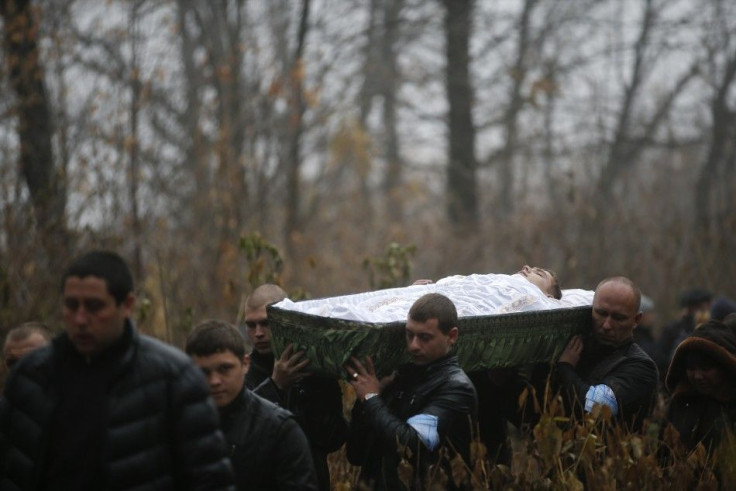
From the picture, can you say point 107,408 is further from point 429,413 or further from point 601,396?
point 601,396

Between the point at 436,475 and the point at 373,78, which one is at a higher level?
the point at 373,78

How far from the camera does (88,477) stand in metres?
3.73

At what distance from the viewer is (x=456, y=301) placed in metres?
5.72

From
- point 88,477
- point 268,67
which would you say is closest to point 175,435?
point 88,477

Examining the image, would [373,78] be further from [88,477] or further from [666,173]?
[88,477]

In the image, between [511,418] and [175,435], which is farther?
[511,418]

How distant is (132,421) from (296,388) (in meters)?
1.88

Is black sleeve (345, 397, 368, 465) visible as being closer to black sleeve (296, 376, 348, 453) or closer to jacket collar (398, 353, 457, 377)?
black sleeve (296, 376, 348, 453)

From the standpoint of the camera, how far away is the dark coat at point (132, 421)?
3.73 metres

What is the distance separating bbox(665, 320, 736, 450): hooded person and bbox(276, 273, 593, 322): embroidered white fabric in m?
0.66

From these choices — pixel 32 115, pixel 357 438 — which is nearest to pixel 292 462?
pixel 357 438

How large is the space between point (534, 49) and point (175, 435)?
67.7 ft

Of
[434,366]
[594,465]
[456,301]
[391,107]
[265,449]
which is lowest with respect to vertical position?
[594,465]

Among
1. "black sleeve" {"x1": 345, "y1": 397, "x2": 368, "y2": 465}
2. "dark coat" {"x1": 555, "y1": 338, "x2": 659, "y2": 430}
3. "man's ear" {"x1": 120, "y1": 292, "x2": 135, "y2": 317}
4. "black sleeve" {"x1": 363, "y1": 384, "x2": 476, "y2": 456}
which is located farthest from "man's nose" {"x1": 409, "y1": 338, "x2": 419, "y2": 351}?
"man's ear" {"x1": 120, "y1": 292, "x2": 135, "y2": 317}
